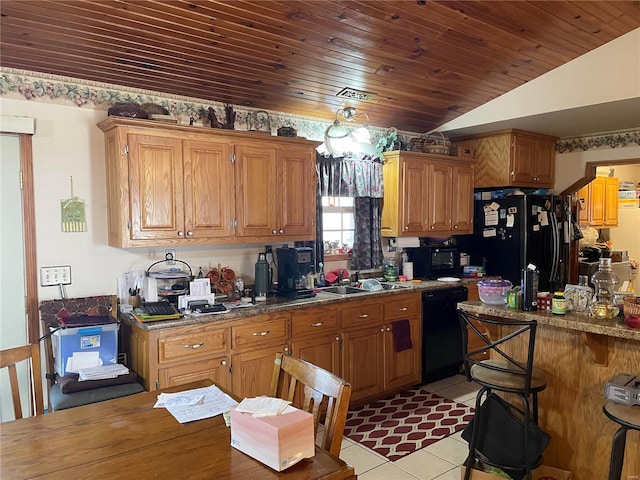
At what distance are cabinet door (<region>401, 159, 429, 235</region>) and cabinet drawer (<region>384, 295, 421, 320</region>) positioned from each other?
0.71 m

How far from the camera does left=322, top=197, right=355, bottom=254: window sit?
14.6ft

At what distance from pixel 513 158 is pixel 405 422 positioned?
2.88 metres

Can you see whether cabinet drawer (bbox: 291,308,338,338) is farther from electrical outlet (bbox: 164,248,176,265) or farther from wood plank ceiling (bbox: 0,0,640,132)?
wood plank ceiling (bbox: 0,0,640,132)

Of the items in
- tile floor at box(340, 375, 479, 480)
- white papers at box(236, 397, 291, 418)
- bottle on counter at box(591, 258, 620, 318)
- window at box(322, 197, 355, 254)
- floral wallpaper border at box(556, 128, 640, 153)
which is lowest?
tile floor at box(340, 375, 479, 480)

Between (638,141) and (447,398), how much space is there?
126 inches

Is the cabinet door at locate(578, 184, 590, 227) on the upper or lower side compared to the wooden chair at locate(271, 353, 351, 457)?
upper

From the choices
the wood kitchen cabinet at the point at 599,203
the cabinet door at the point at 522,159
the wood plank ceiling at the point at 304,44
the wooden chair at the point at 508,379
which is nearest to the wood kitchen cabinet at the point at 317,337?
the wooden chair at the point at 508,379

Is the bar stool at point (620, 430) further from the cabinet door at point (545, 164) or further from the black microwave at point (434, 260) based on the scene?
the cabinet door at point (545, 164)

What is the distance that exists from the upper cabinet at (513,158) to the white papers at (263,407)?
4.12 m

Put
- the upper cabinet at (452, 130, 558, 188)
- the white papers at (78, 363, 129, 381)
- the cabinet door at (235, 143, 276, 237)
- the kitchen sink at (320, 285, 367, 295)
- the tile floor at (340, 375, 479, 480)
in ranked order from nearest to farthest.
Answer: the white papers at (78, 363, 129, 381)
the tile floor at (340, 375, 479, 480)
the cabinet door at (235, 143, 276, 237)
the kitchen sink at (320, 285, 367, 295)
the upper cabinet at (452, 130, 558, 188)

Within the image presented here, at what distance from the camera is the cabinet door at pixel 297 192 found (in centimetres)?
366

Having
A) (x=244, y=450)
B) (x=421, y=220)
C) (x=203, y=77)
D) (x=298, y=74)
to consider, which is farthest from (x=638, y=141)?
(x=244, y=450)

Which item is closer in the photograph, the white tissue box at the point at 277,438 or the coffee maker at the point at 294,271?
the white tissue box at the point at 277,438

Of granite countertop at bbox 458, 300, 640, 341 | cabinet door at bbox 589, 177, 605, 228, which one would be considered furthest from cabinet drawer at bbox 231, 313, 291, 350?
cabinet door at bbox 589, 177, 605, 228
